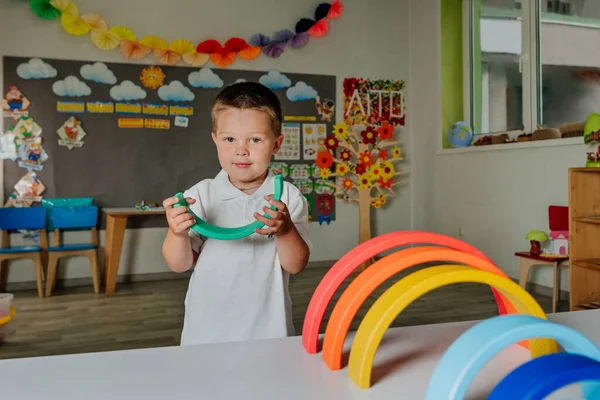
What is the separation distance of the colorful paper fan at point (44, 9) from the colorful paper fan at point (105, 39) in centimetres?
32

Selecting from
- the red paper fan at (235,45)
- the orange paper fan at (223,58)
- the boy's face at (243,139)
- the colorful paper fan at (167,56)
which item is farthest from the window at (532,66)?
the boy's face at (243,139)

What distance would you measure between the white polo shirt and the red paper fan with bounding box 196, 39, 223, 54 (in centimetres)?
379

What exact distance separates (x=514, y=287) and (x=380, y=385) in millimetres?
176

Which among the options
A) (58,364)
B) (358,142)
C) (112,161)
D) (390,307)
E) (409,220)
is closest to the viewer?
(390,307)

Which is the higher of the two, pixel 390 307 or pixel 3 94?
pixel 3 94

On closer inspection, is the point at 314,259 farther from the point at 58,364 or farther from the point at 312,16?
the point at 58,364

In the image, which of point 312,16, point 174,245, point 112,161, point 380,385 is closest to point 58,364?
point 380,385

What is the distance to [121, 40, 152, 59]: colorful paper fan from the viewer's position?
4.54 meters

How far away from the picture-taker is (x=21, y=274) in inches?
174

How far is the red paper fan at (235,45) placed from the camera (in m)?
4.83

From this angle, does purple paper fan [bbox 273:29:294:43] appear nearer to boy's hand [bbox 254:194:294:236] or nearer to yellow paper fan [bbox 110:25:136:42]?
yellow paper fan [bbox 110:25:136:42]

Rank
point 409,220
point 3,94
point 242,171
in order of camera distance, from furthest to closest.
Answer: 1. point 409,220
2. point 3,94
3. point 242,171

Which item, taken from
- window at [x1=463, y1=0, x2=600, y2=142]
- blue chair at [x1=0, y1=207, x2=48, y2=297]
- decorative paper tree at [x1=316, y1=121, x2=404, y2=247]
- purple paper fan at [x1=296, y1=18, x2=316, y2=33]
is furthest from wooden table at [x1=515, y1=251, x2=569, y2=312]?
blue chair at [x1=0, y1=207, x2=48, y2=297]

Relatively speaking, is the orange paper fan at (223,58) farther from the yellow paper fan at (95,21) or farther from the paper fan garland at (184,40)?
the yellow paper fan at (95,21)
